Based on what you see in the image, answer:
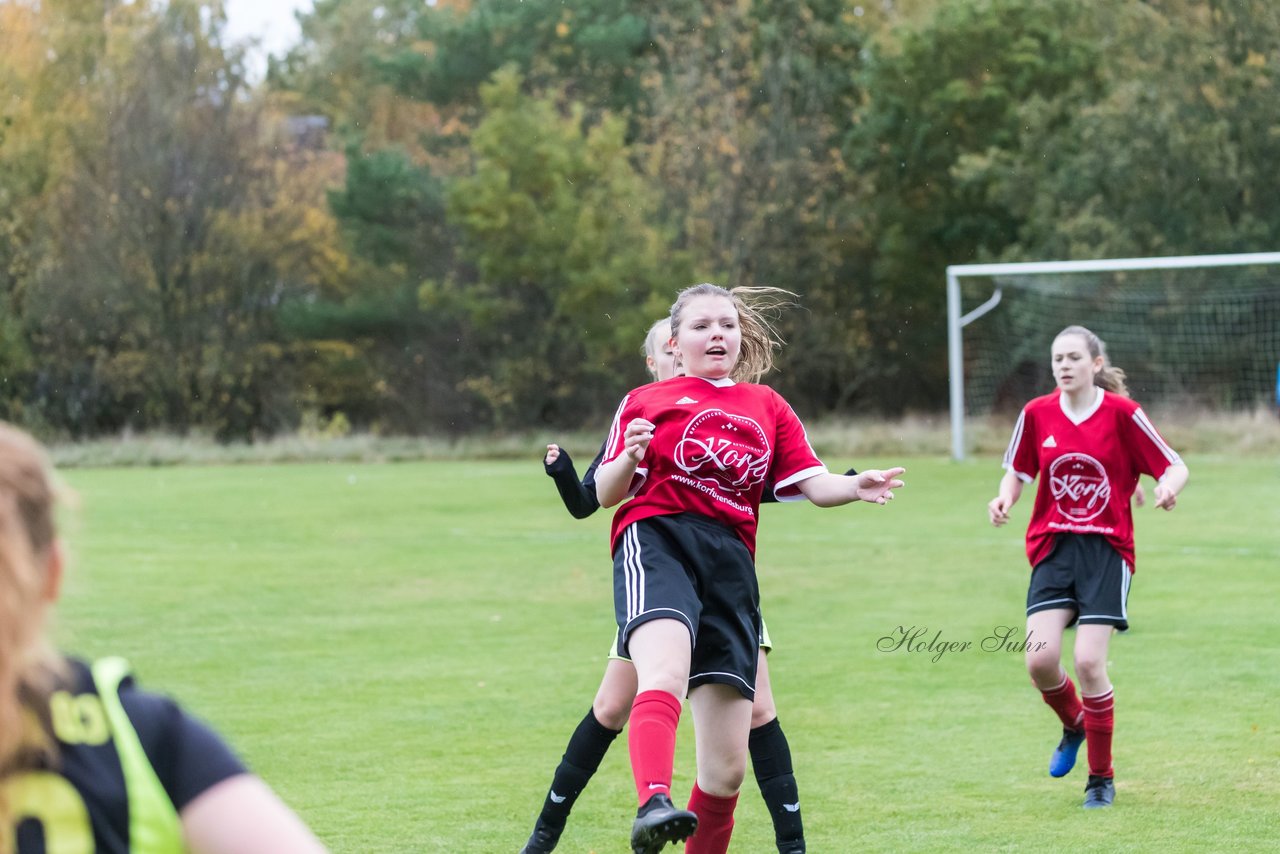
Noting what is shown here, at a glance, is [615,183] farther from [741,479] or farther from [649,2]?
[741,479]

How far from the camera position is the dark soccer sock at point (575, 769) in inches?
193

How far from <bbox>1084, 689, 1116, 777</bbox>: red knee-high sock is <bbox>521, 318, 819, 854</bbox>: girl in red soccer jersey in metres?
1.38

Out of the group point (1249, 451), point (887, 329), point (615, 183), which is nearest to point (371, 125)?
point (615, 183)

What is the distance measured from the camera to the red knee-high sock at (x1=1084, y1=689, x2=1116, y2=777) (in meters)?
5.73

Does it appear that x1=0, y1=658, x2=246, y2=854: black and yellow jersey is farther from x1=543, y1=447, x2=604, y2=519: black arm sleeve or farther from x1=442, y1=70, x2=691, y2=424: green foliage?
x1=442, y1=70, x2=691, y2=424: green foliage

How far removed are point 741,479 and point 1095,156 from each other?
29888 millimetres

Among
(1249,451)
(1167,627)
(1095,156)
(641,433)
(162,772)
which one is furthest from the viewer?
(1095,156)

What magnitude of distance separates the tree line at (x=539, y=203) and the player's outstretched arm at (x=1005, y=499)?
27252 millimetres

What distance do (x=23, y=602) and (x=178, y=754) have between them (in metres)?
0.25

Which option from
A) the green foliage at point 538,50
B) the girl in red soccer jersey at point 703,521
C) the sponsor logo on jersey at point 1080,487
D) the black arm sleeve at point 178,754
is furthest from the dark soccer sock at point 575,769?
the green foliage at point 538,50

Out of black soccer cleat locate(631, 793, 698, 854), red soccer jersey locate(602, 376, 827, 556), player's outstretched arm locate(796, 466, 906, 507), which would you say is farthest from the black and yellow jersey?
player's outstretched arm locate(796, 466, 906, 507)

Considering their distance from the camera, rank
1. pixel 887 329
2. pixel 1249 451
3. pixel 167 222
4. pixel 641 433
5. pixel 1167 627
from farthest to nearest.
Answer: pixel 887 329 < pixel 167 222 < pixel 1249 451 < pixel 1167 627 < pixel 641 433

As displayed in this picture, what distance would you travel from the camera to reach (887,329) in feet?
123

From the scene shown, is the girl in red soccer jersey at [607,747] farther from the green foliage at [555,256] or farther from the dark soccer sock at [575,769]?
the green foliage at [555,256]
